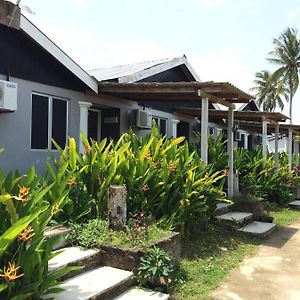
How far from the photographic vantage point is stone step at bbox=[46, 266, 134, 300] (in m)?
3.62

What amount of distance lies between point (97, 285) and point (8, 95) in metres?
Result: 3.86

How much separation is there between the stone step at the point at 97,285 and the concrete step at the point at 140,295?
0.06 m

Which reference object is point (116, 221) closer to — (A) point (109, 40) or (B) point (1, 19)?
(B) point (1, 19)

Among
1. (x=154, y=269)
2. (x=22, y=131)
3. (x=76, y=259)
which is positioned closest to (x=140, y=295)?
(x=154, y=269)

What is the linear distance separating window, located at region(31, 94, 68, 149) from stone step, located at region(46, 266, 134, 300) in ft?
12.7

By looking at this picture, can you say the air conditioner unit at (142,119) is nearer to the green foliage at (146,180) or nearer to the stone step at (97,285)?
the green foliage at (146,180)

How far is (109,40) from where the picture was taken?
11.0 meters

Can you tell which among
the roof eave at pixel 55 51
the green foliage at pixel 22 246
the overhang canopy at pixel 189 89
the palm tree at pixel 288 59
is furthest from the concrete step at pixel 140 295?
the palm tree at pixel 288 59

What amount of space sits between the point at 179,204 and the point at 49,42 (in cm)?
399

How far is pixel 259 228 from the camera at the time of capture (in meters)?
7.94

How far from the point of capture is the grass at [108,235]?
4.61 meters

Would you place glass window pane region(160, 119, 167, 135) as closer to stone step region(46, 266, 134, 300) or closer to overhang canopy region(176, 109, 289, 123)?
overhang canopy region(176, 109, 289, 123)

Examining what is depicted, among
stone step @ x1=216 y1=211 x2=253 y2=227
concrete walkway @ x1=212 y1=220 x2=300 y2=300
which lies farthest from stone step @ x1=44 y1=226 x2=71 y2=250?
stone step @ x1=216 y1=211 x2=253 y2=227

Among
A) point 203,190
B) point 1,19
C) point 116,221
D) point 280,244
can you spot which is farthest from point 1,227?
point 280,244
